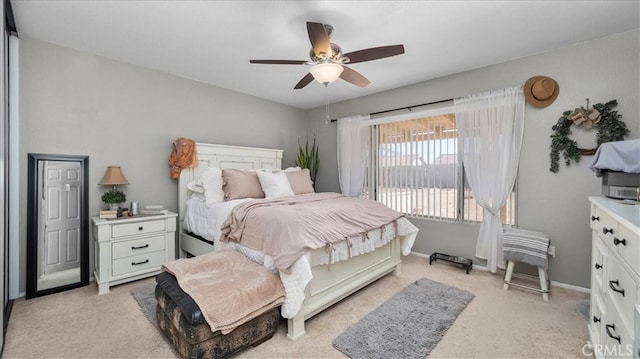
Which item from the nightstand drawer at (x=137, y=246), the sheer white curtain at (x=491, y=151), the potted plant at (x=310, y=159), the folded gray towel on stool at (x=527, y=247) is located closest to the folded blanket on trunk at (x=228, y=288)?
the nightstand drawer at (x=137, y=246)

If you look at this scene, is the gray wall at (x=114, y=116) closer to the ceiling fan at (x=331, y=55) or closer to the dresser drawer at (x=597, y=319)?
the ceiling fan at (x=331, y=55)

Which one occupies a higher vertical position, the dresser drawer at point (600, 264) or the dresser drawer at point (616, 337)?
the dresser drawer at point (600, 264)

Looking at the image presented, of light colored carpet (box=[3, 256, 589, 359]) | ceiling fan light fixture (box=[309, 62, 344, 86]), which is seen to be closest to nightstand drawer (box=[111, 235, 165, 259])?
light colored carpet (box=[3, 256, 589, 359])

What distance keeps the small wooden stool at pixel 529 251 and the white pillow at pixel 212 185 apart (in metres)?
3.20

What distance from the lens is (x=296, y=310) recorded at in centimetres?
190

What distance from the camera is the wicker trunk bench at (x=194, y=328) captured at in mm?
1600

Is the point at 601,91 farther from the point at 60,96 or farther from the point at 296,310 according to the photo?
the point at 60,96

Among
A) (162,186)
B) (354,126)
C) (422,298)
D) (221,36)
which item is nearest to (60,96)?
(162,186)

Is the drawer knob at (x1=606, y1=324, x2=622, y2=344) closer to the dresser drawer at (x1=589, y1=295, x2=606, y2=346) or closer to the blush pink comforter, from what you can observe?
the dresser drawer at (x1=589, y1=295, x2=606, y2=346)

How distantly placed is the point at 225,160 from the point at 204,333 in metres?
2.71

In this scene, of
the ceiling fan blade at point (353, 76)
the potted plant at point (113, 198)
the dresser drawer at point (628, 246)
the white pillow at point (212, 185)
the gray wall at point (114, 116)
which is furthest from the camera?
the white pillow at point (212, 185)

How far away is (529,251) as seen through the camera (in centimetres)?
254

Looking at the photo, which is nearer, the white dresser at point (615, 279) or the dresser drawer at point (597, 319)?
the white dresser at point (615, 279)

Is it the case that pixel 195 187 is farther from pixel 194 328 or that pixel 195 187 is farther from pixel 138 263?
pixel 194 328
